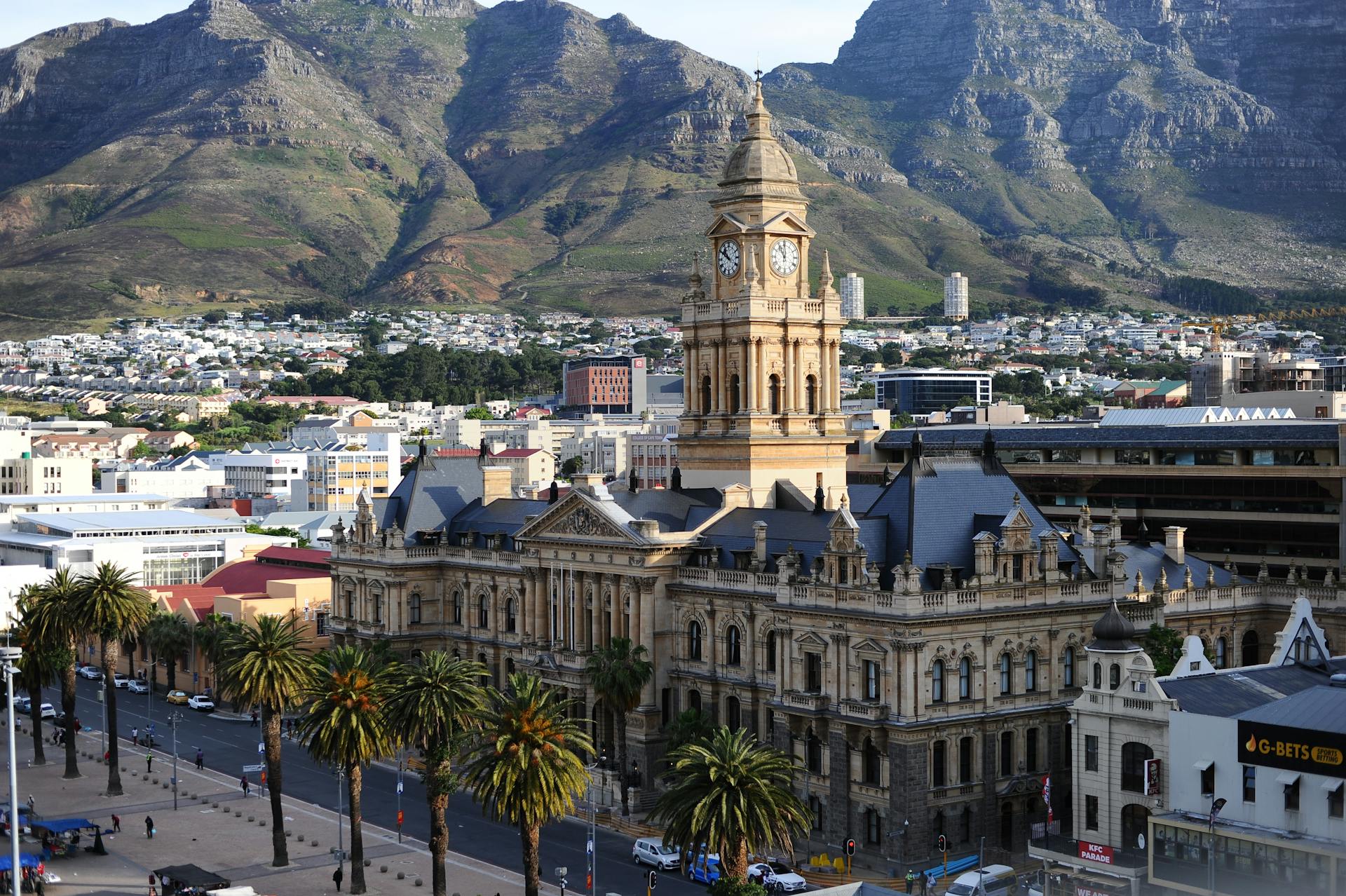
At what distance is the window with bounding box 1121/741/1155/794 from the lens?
65.7m

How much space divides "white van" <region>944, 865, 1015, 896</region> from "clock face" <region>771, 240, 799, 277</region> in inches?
1606

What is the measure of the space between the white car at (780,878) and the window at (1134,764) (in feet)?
43.1

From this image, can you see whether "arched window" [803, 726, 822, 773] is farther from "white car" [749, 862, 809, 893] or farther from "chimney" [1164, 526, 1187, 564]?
"chimney" [1164, 526, 1187, 564]

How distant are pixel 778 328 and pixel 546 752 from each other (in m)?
40.8

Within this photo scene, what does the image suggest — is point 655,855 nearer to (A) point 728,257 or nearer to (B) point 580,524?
(B) point 580,524

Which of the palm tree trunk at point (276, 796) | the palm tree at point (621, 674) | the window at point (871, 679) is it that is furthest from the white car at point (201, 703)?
the window at point (871, 679)

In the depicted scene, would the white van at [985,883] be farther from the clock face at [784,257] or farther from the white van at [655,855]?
the clock face at [784,257]

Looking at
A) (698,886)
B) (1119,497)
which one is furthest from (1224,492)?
(698,886)

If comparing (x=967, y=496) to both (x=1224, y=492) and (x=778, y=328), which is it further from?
(x=1224, y=492)

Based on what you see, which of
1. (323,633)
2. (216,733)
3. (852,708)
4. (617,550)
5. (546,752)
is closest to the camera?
(546,752)

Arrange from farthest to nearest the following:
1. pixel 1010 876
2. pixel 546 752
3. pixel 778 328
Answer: pixel 778 328 < pixel 1010 876 < pixel 546 752

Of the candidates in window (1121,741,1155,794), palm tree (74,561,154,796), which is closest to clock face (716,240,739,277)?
palm tree (74,561,154,796)

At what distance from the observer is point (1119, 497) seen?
10894 centimetres

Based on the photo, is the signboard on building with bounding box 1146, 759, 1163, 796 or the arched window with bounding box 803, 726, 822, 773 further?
the arched window with bounding box 803, 726, 822, 773
